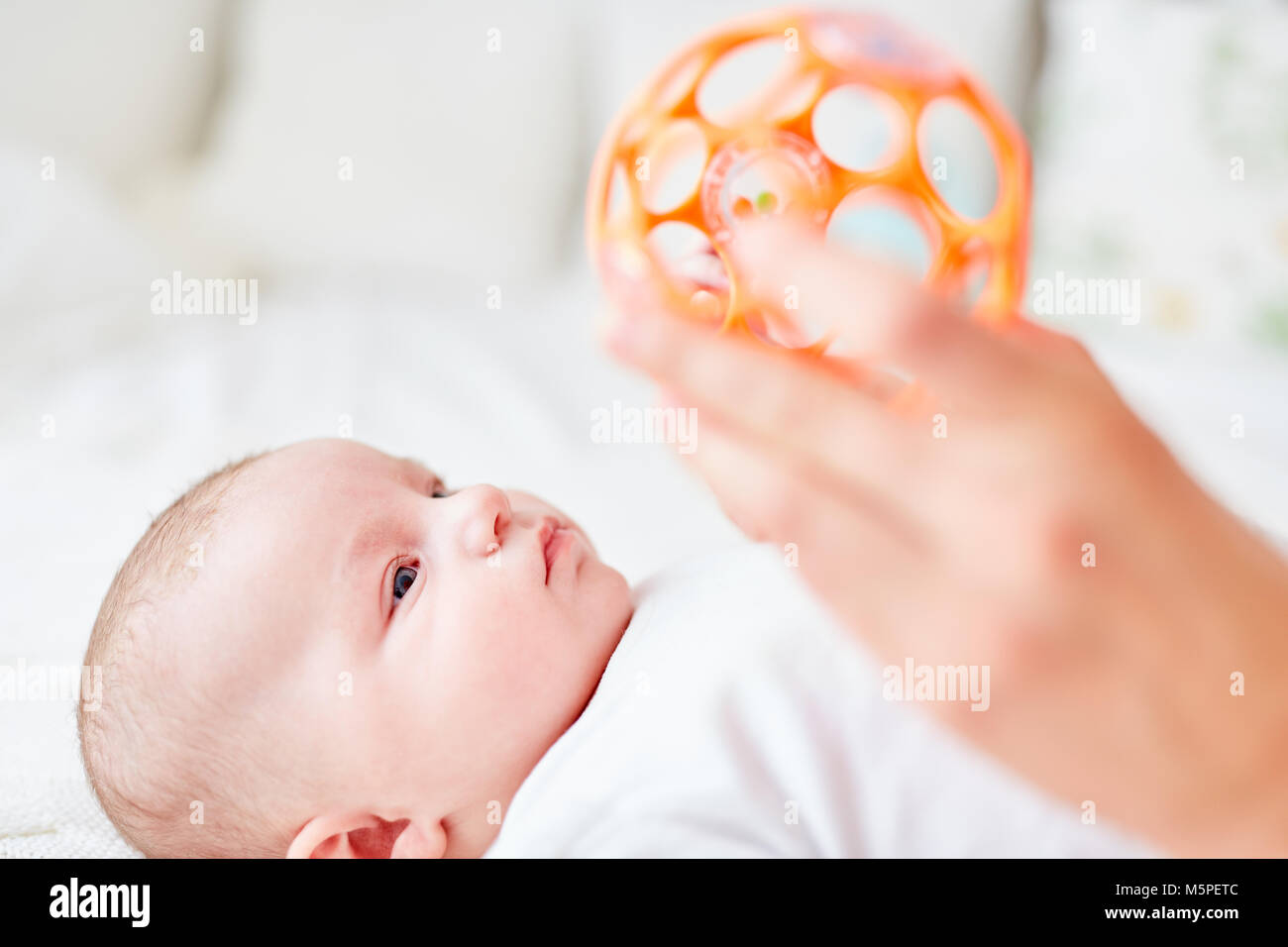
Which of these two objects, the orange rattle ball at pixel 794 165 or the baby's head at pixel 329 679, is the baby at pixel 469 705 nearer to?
the baby's head at pixel 329 679

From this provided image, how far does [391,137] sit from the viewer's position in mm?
2250

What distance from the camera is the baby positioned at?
0.81 meters

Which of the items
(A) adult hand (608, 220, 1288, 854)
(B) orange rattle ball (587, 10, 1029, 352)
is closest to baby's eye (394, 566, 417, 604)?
(B) orange rattle ball (587, 10, 1029, 352)

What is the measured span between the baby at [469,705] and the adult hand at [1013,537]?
0.29 metres

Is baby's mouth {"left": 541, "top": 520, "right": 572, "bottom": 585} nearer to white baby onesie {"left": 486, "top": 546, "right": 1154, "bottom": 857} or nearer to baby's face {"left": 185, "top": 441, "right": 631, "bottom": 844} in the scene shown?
baby's face {"left": 185, "top": 441, "right": 631, "bottom": 844}

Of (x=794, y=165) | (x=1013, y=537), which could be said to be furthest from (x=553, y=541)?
(x=1013, y=537)

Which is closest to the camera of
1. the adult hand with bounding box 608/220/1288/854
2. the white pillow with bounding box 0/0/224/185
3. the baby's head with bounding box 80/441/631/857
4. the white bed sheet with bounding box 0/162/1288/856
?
the adult hand with bounding box 608/220/1288/854

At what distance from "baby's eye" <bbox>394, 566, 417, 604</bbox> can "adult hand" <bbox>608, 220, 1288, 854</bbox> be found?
479 millimetres

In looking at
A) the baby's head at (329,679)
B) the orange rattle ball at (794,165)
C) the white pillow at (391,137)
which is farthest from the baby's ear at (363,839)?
the white pillow at (391,137)

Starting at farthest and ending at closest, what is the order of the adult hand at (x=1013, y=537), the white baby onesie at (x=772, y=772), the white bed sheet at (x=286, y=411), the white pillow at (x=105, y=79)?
the white pillow at (x=105, y=79)
the white bed sheet at (x=286, y=411)
the white baby onesie at (x=772, y=772)
the adult hand at (x=1013, y=537)

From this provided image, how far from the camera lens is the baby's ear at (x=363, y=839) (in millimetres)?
897

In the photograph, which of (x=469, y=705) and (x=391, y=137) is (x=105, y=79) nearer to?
(x=391, y=137)

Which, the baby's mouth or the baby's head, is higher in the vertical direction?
the baby's mouth

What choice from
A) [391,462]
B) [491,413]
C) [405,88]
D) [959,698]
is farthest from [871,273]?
[405,88]
